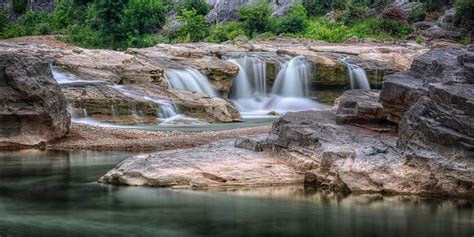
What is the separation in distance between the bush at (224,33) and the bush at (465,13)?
1600cm

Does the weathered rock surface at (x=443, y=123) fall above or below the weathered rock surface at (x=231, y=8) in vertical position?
below

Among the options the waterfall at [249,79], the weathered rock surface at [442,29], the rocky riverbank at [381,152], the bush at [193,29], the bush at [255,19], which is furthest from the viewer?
the bush at [255,19]

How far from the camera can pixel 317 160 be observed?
58.3 ft

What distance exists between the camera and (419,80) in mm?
20641

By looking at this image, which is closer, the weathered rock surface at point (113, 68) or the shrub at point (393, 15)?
the weathered rock surface at point (113, 68)

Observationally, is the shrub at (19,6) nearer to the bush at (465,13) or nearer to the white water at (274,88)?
the bush at (465,13)

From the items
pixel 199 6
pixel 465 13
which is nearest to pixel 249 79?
pixel 465 13

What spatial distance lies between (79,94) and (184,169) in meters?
16.1

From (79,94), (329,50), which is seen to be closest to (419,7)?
(329,50)

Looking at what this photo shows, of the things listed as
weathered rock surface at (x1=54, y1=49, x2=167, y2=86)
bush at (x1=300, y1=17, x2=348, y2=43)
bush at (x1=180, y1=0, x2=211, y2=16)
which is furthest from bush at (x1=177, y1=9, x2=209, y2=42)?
weathered rock surface at (x1=54, y1=49, x2=167, y2=86)

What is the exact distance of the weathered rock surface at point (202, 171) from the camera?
55.9ft

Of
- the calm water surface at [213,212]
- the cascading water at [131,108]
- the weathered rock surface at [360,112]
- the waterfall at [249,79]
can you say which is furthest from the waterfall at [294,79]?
the calm water surface at [213,212]

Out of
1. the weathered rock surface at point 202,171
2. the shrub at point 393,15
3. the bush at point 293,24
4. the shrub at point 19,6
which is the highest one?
the shrub at point 19,6

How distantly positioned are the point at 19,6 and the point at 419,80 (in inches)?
2905
